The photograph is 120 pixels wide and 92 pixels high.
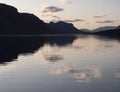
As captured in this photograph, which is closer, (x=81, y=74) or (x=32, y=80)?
(x=32, y=80)

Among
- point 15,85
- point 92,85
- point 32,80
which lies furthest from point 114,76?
point 15,85

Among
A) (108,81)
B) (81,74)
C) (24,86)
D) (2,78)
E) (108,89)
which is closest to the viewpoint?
(108,89)

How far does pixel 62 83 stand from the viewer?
2536 centimetres

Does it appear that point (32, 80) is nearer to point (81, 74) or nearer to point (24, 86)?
point (24, 86)

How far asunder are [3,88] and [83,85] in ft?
19.8

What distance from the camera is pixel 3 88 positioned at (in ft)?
76.3

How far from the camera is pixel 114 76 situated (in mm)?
29266

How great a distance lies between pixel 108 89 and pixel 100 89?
0.56m

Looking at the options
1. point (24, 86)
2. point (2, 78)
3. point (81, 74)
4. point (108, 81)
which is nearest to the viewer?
point (24, 86)

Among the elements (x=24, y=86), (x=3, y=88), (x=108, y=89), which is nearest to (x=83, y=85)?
(x=108, y=89)

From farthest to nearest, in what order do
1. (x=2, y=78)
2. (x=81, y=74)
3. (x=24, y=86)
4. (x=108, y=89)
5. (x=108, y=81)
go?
(x=81, y=74), (x=2, y=78), (x=108, y=81), (x=24, y=86), (x=108, y=89)

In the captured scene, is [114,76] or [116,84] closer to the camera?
[116,84]

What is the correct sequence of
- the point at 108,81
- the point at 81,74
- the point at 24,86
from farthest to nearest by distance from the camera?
the point at 81,74 < the point at 108,81 < the point at 24,86

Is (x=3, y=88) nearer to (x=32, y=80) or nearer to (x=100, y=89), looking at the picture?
(x=32, y=80)
